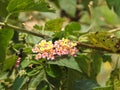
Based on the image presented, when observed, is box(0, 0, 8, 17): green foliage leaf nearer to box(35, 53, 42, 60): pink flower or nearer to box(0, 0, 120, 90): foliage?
box(0, 0, 120, 90): foliage

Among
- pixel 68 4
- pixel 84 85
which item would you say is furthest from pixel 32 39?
pixel 68 4

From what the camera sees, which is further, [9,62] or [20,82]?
[9,62]

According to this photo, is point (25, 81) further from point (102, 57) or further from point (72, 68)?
point (102, 57)

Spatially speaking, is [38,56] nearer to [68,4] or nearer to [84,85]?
[84,85]

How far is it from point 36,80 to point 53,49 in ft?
0.33

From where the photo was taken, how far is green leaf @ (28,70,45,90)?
1.17 metres

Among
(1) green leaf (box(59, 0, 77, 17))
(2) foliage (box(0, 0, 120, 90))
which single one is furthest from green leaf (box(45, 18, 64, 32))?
(1) green leaf (box(59, 0, 77, 17))

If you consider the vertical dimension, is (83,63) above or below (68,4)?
below

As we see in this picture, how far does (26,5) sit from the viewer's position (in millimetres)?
1186

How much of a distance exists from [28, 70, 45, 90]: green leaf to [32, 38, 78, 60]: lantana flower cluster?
5cm

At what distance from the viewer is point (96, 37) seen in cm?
123

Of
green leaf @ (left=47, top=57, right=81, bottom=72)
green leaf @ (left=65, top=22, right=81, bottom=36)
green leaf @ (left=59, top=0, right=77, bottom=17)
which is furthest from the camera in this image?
green leaf @ (left=59, top=0, right=77, bottom=17)

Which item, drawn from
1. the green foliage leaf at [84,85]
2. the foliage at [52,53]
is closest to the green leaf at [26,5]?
the foliage at [52,53]

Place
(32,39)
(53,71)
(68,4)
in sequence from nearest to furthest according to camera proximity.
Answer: (53,71) < (32,39) < (68,4)
